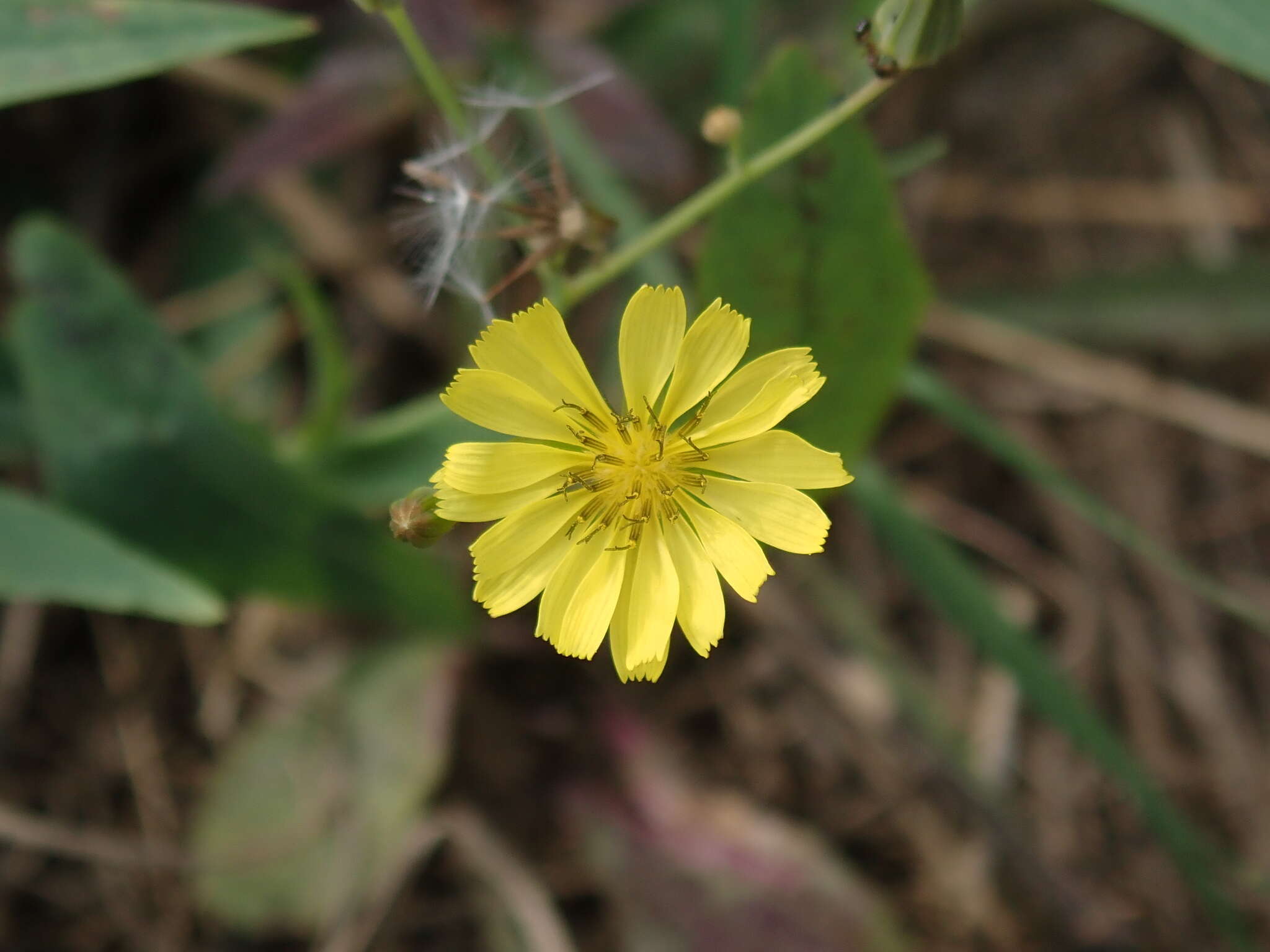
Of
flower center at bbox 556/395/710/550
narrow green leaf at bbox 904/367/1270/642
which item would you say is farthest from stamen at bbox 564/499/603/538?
narrow green leaf at bbox 904/367/1270/642

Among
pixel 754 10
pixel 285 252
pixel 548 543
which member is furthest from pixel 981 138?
pixel 548 543

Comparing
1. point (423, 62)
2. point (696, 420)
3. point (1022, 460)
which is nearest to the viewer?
point (423, 62)

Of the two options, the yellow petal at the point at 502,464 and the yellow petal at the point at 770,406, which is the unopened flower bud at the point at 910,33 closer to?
the yellow petal at the point at 770,406

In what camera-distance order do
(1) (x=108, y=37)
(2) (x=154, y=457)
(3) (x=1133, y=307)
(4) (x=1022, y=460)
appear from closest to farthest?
(1) (x=108, y=37) < (2) (x=154, y=457) < (4) (x=1022, y=460) < (3) (x=1133, y=307)

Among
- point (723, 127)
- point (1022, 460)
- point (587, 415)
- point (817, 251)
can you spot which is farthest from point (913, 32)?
point (1022, 460)

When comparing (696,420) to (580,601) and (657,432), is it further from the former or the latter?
(580,601)

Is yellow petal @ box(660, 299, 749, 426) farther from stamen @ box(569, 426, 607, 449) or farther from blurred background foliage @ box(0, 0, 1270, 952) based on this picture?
blurred background foliage @ box(0, 0, 1270, 952)

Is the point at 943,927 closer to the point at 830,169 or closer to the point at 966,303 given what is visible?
the point at 966,303
